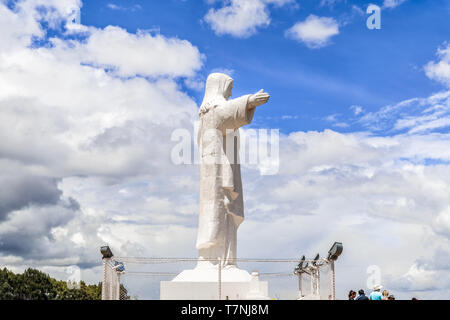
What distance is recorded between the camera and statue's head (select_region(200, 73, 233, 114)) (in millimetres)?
18219

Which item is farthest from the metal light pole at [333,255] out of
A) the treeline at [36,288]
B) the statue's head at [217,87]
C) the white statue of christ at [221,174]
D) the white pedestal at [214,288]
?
the treeline at [36,288]

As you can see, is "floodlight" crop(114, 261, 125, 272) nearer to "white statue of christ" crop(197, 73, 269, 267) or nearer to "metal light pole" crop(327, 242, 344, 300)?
"white statue of christ" crop(197, 73, 269, 267)

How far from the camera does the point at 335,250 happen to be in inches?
531

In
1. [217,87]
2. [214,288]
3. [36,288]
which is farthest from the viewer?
[36,288]

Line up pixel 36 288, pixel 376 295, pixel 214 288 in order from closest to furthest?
pixel 376 295 < pixel 214 288 < pixel 36 288

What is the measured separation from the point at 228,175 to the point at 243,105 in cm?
225

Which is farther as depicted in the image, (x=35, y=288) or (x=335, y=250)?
(x=35, y=288)

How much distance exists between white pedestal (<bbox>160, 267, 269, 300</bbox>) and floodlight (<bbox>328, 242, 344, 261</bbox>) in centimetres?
275

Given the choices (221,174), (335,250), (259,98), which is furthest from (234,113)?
(335,250)

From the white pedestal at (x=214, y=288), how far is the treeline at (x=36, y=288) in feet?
120

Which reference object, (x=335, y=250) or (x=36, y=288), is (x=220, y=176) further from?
(x=36, y=288)

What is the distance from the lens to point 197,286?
15648mm

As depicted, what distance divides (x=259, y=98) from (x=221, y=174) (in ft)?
8.90
